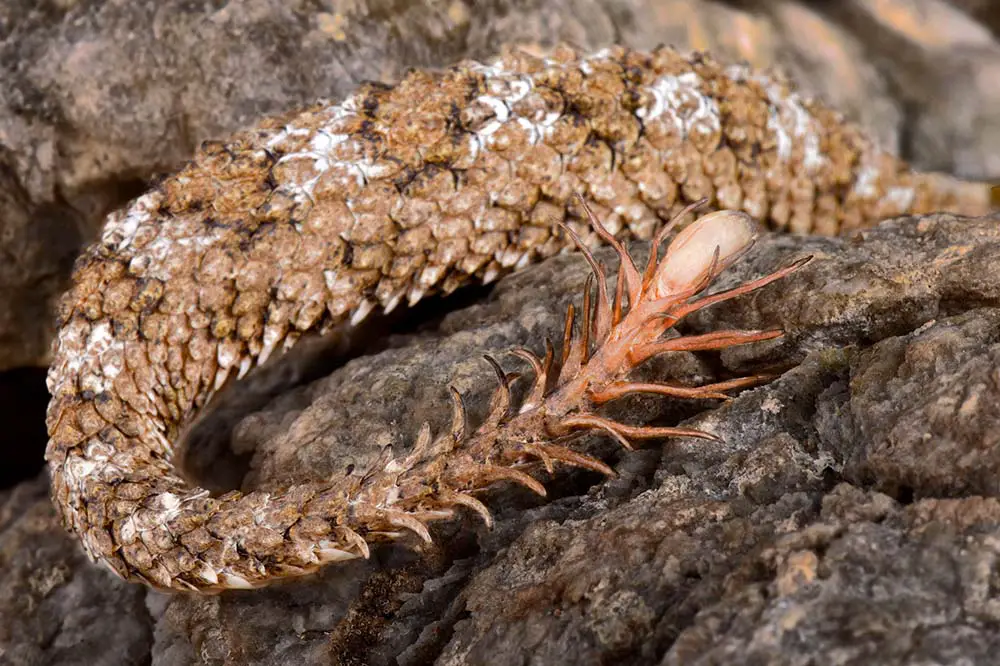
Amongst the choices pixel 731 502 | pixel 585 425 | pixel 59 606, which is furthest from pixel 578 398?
pixel 59 606

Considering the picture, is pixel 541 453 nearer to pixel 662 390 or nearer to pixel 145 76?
pixel 662 390

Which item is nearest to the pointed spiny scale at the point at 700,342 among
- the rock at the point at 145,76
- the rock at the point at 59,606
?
the rock at the point at 145,76

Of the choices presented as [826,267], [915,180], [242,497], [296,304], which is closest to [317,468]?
[242,497]

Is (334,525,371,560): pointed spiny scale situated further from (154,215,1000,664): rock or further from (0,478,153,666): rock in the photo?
(0,478,153,666): rock

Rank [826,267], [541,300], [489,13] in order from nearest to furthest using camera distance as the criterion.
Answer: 1. [826,267]
2. [541,300]
3. [489,13]

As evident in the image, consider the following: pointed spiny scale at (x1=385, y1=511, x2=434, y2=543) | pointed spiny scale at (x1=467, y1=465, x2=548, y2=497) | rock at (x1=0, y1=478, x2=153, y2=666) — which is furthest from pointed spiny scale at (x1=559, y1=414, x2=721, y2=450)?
rock at (x1=0, y1=478, x2=153, y2=666)

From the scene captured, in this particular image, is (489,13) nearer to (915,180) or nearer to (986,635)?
(915,180)

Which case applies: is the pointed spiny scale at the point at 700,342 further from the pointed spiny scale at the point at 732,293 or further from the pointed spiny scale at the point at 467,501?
the pointed spiny scale at the point at 467,501
